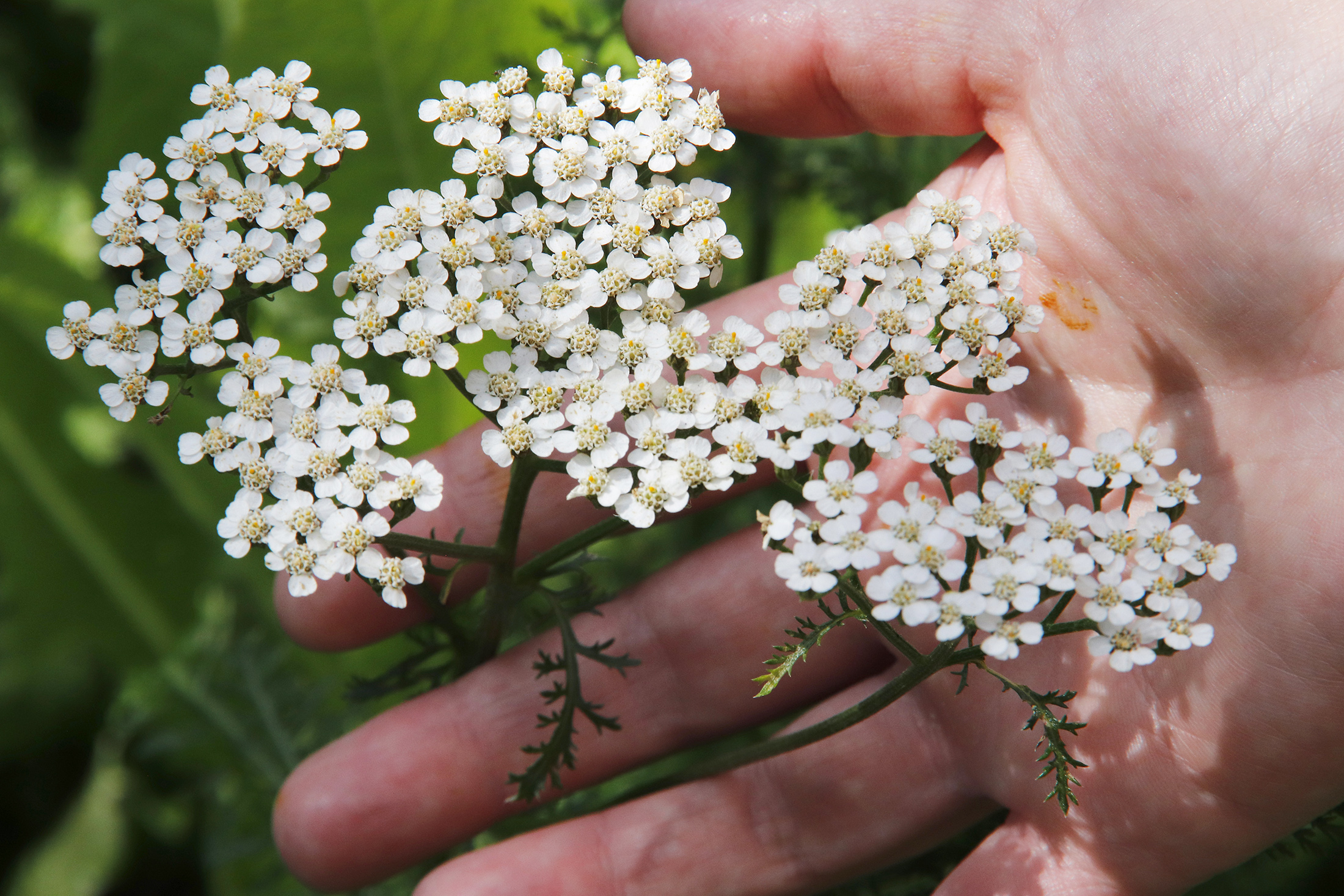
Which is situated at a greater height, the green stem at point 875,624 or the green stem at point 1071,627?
the green stem at point 875,624

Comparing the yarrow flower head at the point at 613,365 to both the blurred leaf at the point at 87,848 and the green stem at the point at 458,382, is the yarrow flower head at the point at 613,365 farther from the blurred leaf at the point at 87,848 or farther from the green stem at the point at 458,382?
the blurred leaf at the point at 87,848

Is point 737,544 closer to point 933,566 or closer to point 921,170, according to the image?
point 933,566

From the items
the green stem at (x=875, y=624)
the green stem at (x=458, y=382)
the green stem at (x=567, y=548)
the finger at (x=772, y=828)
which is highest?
the green stem at (x=458, y=382)

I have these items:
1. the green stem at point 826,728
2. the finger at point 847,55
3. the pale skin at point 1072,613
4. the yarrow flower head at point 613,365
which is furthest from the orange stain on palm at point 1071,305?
the green stem at point 826,728

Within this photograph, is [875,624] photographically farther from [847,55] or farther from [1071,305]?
[847,55]

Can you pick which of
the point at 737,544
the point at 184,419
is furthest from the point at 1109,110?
the point at 184,419

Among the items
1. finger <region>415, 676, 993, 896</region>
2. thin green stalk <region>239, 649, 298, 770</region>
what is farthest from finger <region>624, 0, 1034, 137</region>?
thin green stalk <region>239, 649, 298, 770</region>

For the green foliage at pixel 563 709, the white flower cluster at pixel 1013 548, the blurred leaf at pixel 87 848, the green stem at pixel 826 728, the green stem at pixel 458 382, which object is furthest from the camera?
the blurred leaf at pixel 87 848

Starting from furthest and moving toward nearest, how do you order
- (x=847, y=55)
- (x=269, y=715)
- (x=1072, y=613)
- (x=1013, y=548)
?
(x=269, y=715) → (x=847, y=55) → (x=1072, y=613) → (x=1013, y=548)

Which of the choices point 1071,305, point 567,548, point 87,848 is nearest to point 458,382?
point 567,548
